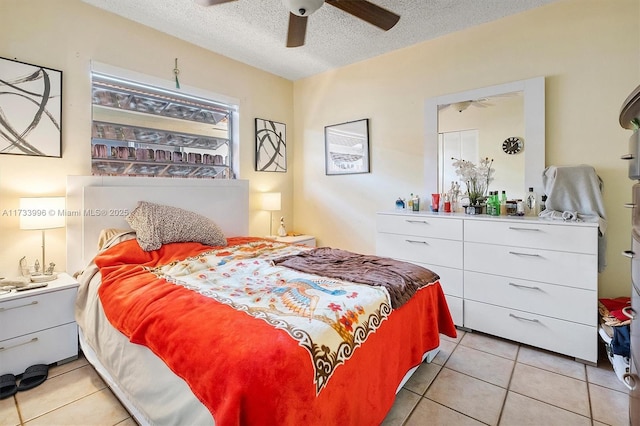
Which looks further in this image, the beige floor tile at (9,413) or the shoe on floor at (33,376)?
the shoe on floor at (33,376)

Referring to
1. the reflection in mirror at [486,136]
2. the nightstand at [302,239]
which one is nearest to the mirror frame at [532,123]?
the reflection in mirror at [486,136]

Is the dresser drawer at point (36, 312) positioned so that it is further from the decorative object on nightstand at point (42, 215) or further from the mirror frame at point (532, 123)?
the mirror frame at point (532, 123)

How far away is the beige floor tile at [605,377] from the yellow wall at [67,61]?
12.5 ft

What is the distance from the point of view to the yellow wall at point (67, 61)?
221 cm

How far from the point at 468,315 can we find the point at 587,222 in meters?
1.06

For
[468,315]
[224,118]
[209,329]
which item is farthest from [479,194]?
[224,118]

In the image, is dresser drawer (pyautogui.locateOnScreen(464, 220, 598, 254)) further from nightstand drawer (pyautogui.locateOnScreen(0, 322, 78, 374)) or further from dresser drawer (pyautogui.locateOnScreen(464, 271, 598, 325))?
nightstand drawer (pyautogui.locateOnScreen(0, 322, 78, 374))

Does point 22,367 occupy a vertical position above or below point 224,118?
below

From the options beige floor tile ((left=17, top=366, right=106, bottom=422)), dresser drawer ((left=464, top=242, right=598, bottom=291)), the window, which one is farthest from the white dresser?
beige floor tile ((left=17, top=366, right=106, bottom=422))

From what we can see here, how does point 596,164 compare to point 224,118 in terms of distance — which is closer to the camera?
point 596,164

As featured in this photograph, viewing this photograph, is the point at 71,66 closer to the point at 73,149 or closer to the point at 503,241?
the point at 73,149

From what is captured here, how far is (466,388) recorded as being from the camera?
1781 mm

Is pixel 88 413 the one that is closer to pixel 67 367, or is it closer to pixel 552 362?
pixel 67 367

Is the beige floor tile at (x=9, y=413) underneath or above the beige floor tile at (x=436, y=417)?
underneath
